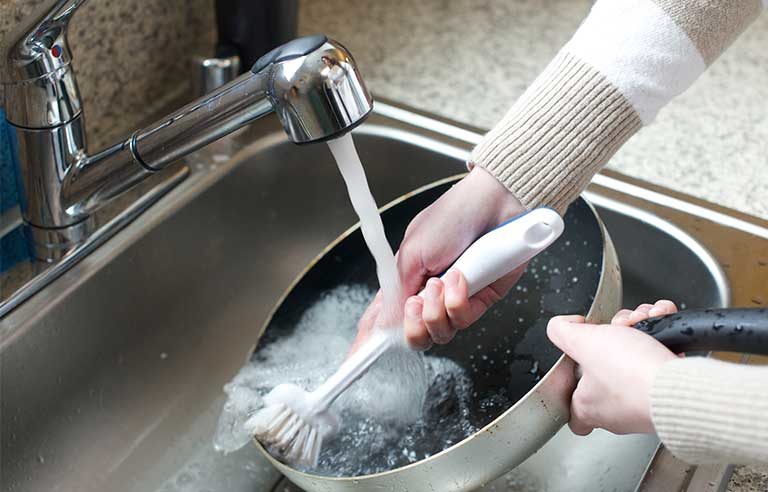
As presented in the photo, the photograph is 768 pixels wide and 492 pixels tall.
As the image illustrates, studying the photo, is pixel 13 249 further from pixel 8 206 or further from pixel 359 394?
pixel 359 394

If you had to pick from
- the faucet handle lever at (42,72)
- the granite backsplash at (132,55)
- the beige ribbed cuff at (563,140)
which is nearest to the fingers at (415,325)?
the beige ribbed cuff at (563,140)

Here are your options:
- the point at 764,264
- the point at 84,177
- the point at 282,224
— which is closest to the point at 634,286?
the point at 764,264

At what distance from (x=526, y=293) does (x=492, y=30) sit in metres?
0.47

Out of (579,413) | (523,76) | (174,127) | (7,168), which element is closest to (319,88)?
(174,127)

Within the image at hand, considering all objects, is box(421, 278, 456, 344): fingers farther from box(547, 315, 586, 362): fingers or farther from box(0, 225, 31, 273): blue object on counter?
box(0, 225, 31, 273): blue object on counter

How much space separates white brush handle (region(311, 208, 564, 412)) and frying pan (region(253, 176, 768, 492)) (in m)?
0.06

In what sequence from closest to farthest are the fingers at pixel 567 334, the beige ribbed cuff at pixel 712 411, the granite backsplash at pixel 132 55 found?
the beige ribbed cuff at pixel 712 411, the fingers at pixel 567 334, the granite backsplash at pixel 132 55

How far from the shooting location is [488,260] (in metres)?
0.65

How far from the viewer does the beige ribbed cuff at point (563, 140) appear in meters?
0.69

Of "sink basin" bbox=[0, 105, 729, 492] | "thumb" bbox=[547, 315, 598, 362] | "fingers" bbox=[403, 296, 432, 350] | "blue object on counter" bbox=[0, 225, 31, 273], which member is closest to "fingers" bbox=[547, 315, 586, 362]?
"thumb" bbox=[547, 315, 598, 362]

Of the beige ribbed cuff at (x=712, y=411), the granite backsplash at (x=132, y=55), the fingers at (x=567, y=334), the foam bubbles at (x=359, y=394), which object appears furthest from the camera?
the granite backsplash at (x=132, y=55)

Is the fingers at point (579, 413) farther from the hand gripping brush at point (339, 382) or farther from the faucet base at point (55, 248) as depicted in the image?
the faucet base at point (55, 248)

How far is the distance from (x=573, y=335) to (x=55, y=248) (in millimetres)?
447

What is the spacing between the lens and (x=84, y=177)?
74cm
